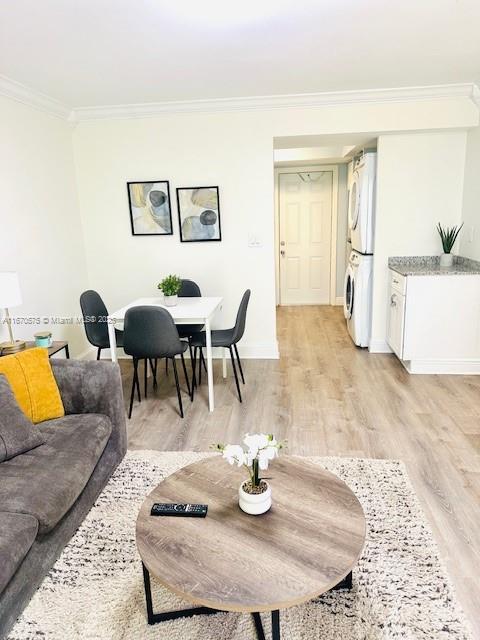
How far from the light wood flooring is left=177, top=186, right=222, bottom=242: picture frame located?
1346 mm

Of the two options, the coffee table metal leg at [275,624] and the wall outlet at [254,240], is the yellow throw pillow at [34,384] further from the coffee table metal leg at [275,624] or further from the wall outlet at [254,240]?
the wall outlet at [254,240]

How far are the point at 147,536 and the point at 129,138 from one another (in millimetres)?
3763

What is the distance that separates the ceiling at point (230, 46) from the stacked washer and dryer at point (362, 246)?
3.04ft

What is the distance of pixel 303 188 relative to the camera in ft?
21.7

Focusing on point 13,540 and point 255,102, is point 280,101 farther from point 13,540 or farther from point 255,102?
point 13,540

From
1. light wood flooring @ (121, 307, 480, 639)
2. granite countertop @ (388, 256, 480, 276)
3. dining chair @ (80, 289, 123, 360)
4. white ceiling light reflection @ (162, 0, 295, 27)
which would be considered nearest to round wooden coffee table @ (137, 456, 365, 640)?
light wood flooring @ (121, 307, 480, 639)

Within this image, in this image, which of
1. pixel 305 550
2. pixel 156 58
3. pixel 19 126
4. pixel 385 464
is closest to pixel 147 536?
pixel 305 550

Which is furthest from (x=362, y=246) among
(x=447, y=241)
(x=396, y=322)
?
(x=396, y=322)

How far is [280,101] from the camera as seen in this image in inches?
150

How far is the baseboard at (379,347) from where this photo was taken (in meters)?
4.50

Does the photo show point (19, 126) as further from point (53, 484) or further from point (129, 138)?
point (53, 484)

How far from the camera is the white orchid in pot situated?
144 cm

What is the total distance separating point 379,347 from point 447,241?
1260 mm

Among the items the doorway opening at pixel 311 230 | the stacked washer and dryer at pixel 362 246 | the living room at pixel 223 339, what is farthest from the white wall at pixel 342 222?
the stacked washer and dryer at pixel 362 246
